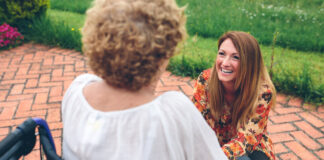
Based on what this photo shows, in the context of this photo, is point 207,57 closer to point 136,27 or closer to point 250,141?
point 250,141

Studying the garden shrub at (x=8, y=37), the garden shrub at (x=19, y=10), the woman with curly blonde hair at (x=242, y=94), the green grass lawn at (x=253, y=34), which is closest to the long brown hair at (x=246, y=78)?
the woman with curly blonde hair at (x=242, y=94)

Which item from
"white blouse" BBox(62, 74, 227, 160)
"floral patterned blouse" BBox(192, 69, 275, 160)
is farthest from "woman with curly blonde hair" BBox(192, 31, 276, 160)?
"white blouse" BBox(62, 74, 227, 160)

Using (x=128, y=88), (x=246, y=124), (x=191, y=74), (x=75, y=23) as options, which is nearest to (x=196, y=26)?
(x=191, y=74)

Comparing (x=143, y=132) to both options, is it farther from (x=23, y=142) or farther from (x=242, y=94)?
(x=242, y=94)

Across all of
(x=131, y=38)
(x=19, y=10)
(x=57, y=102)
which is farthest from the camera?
(x=19, y=10)

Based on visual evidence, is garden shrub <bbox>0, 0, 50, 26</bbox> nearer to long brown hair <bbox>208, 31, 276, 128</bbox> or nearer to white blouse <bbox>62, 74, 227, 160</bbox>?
long brown hair <bbox>208, 31, 276, 128</bbox>

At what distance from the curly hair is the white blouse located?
0.12m

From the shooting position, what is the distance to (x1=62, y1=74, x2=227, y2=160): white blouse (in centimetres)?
92

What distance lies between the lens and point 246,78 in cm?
194

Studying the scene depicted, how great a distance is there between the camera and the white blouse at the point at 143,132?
3.03ft

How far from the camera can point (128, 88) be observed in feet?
3.32

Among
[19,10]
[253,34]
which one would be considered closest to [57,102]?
[19,10]

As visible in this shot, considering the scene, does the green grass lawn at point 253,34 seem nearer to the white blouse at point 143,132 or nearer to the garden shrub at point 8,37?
the garden shrub at point 8,37

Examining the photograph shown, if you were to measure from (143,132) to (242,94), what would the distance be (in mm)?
1251
